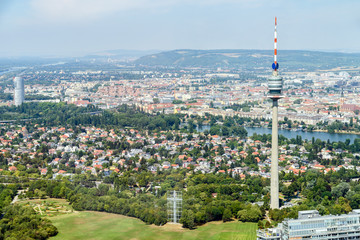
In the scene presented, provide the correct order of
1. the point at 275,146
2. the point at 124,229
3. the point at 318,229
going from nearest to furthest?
the point at 318,229
the point at 124,229
the point at 275,146

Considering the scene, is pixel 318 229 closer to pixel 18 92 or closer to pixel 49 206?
pixel 49 206

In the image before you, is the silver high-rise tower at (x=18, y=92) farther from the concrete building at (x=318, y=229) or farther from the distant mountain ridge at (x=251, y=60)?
the distant mountain ridge at (x=251, y=60)

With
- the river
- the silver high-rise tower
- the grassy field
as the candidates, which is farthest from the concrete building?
the silver high-rise tower

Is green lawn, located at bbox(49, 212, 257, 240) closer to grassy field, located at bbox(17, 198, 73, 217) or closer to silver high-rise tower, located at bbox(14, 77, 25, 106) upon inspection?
grassy field, located at bbox(17, 198, 73, 217)

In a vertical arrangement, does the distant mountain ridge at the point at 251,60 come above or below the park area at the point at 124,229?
above

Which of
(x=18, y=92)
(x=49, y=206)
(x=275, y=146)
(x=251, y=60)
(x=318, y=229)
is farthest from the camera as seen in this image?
(x=251, y=60)

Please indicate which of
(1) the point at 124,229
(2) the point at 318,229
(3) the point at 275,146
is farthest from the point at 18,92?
(2) the point at 318,229

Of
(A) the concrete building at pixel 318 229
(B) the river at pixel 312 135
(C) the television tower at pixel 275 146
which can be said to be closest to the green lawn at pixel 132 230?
(A) the concrete building at pixel 318 229
